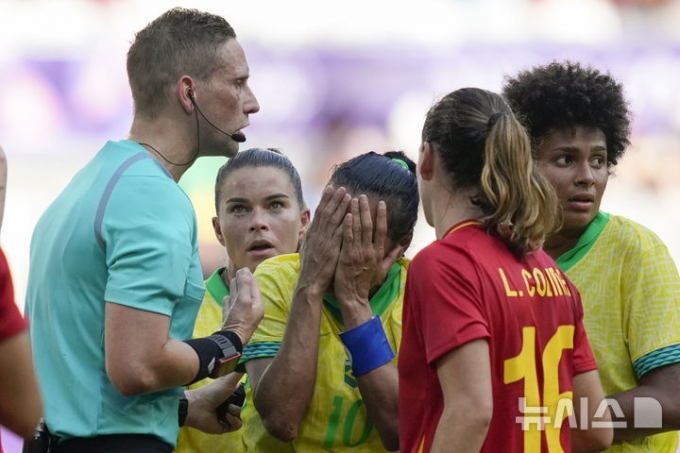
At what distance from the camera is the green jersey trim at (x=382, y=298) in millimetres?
3336

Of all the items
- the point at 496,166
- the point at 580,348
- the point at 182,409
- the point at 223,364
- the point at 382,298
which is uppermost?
the point at 496,166

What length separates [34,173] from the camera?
346 inches

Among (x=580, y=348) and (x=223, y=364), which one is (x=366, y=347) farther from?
(x=580, y=348)

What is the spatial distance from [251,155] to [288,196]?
0.20m

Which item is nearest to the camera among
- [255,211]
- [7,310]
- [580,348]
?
[7,310]

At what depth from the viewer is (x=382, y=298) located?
3.35 meters

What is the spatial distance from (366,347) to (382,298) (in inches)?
10.1

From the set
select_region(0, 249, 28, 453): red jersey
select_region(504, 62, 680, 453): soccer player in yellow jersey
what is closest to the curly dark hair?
select_region(504, 62, 680, 453): soccer player in yellow jersey

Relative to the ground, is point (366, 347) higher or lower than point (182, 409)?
higher

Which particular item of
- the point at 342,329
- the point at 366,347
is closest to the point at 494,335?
the point at 366,347

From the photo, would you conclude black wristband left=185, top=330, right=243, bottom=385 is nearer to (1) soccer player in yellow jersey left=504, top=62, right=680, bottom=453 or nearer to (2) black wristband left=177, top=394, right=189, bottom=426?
(2) black wristband left=177, top=394, right=189, bottom=426

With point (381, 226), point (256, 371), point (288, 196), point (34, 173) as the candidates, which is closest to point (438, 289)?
point (381, 226)

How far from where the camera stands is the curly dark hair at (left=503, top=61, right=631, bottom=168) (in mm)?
3570

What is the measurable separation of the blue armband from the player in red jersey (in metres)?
0.38
